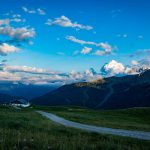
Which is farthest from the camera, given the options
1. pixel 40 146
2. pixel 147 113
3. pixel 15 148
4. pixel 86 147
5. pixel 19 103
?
pixel 19 103

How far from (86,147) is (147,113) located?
102 meters

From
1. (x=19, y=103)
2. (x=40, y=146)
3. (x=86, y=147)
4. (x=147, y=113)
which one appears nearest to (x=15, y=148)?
(x=40, y=146)

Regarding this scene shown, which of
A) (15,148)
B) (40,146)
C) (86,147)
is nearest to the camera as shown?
(15,148)

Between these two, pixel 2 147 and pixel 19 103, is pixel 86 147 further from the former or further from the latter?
pixel 19 103

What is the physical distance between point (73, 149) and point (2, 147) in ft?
9.70

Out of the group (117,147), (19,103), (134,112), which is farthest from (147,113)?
(117,147)

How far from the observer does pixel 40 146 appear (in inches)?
593

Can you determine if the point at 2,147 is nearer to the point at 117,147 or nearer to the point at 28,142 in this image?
the point at 28,142

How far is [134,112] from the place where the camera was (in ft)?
399

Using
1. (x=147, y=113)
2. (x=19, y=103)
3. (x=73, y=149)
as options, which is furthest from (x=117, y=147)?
(x=19, y=103)

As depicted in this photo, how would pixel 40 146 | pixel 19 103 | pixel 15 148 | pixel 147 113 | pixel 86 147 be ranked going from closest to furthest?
pixel 15 148 → pixel 40 146 → pixel 86 147 → pixel 147 113 → pixel 19 103

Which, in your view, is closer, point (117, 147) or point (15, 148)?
point (15, 148)

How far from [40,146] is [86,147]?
2.31m

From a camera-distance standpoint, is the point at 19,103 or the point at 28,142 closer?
the point at 28,142
